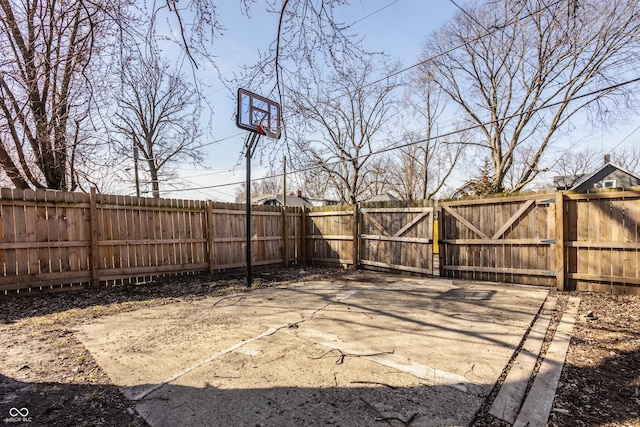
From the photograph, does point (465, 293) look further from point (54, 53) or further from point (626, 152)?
point (626, 152)

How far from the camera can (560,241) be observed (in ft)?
17.9

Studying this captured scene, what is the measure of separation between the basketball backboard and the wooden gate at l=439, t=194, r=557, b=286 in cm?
470

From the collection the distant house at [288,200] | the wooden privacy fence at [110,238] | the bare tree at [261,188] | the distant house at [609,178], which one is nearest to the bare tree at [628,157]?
the distant house at [609,178]

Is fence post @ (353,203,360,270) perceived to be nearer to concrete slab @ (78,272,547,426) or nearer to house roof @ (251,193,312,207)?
concrete slab @ (78,272,547,426)

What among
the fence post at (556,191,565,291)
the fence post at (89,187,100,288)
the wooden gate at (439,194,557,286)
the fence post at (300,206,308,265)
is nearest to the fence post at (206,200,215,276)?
the fence post at (89,187,100,288)

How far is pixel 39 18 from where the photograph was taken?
304 centimetres

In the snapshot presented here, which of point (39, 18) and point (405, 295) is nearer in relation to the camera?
point (39, 18)

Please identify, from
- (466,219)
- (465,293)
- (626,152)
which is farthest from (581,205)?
(626,152)

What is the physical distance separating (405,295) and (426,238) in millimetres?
2150

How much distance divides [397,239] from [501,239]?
2277 millimetres

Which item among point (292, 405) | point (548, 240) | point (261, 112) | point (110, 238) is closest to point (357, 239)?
point (548, 240)

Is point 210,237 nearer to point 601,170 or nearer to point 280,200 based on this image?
point 280,200

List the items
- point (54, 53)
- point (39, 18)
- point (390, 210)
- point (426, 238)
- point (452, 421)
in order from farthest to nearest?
1. point (390, 210)
2. point (426, 238)
3. point (54, 53)
4. point (39, 18)
5. point (452, 421)

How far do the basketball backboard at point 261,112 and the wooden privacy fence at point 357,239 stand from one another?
142 inches
